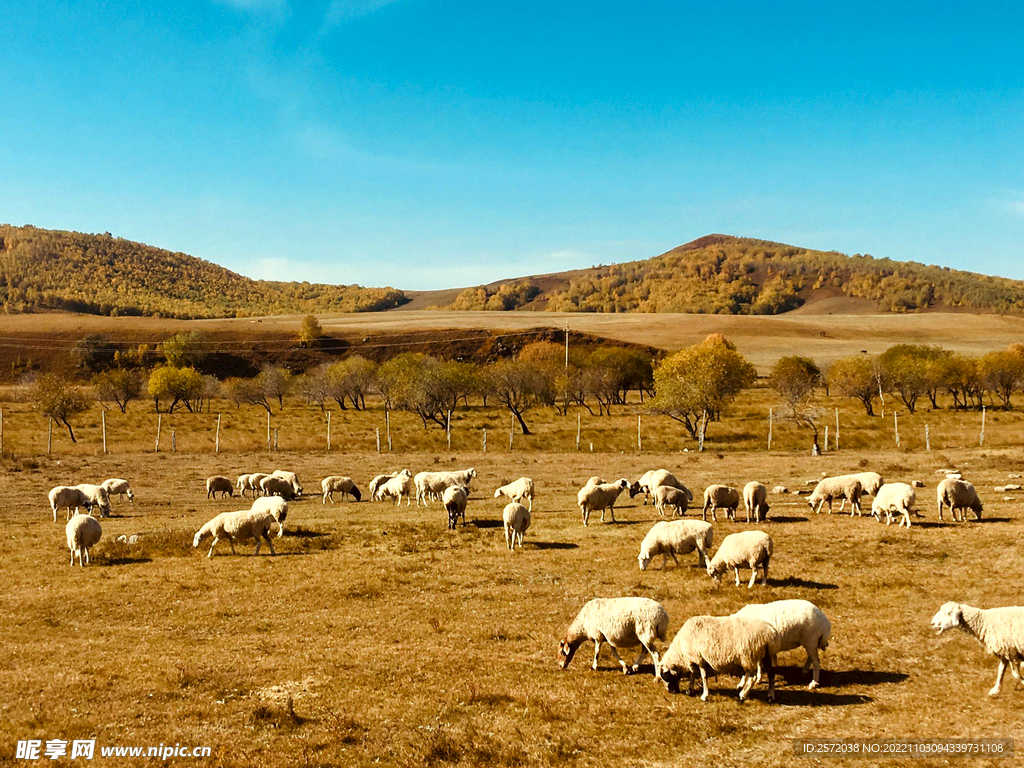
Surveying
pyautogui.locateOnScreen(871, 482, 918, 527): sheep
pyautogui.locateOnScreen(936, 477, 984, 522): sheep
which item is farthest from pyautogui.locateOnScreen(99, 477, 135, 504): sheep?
pyautogui.locateOnScreen(936, 477, 984, 522): sheep

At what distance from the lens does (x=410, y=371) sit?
2916 inches

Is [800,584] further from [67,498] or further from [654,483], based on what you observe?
[67,498]

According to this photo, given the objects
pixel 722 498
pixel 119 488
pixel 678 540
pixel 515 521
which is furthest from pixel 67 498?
pixel 722 498

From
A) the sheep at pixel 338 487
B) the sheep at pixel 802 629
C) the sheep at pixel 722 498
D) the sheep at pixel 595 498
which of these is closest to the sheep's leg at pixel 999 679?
the sheep at pixel 802 629

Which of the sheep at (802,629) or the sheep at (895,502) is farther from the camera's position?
the sheep at (895,502)

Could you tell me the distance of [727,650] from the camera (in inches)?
388

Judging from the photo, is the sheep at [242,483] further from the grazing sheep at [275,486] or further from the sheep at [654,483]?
the sheep at [654,483]

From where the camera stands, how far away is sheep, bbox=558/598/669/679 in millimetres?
11016

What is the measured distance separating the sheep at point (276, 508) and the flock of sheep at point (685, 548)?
0.04 m

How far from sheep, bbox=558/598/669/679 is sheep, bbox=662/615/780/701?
0.69m

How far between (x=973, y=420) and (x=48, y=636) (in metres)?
69.6

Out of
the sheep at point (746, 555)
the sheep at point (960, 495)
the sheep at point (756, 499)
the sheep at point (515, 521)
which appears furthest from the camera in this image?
the sheep at point (756, 499)

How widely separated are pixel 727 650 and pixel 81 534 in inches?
715

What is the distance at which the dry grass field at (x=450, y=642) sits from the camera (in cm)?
892
